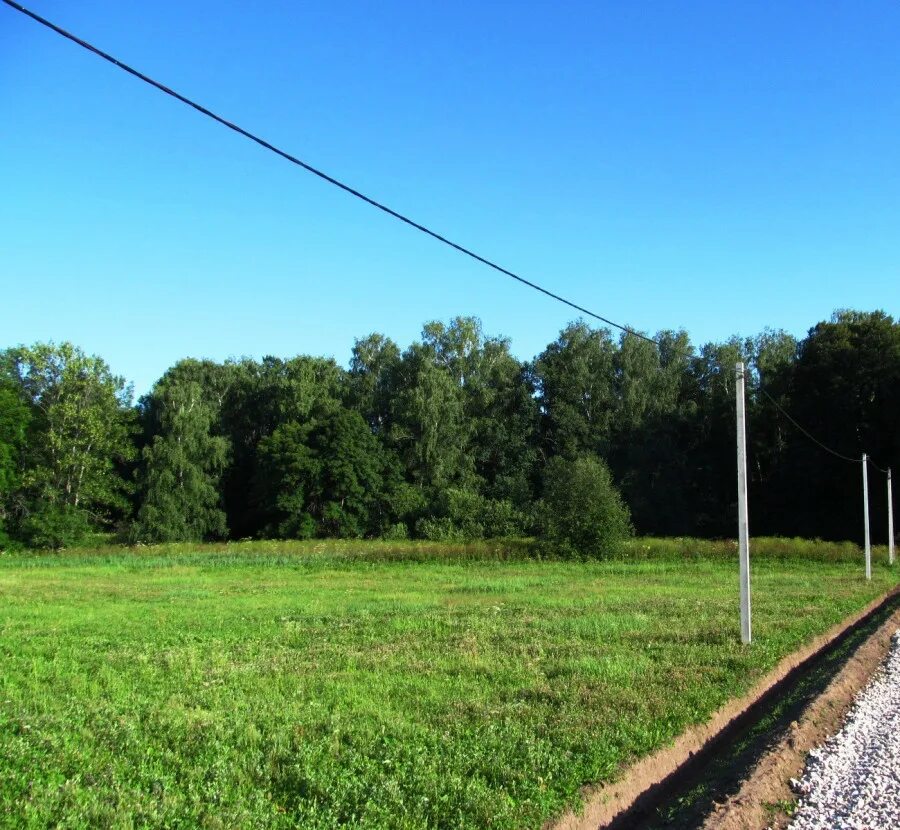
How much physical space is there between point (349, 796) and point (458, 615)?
1097cm

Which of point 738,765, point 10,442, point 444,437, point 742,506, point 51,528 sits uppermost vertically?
point 444,437

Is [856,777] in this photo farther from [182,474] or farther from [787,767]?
[182,474]

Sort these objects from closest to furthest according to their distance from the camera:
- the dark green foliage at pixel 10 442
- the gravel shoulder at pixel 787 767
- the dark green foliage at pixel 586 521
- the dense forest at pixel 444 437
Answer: the gravel shoulder at pixel 787 767
the dark green foliage at pixel 586 521
the dark green foliage at pixel 10 442
the dense forest at pixel 444 437

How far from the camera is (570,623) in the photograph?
14.0 meters

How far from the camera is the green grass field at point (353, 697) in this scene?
5211mm

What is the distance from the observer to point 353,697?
26.7 feet

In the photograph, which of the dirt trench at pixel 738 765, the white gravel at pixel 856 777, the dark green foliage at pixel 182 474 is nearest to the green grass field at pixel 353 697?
the dirt trench at pixel 738 765

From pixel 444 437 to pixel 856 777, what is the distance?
56.4 metres

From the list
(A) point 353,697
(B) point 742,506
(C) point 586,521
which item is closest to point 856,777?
(A) point 353,697

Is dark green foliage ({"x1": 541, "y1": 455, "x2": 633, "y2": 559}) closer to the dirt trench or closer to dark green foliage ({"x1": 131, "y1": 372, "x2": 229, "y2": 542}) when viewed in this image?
the dirt trench

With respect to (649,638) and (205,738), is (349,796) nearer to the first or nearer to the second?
(205,738)

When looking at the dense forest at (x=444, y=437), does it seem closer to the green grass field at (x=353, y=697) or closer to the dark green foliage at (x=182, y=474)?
the dark green foliage at (x=182, y=474)

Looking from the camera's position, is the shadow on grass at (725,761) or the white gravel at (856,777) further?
the shadow on grass at (725,761)

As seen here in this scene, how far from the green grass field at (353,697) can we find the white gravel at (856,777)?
50.7 inches
